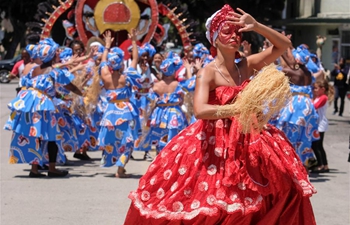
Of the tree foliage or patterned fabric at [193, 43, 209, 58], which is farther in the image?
the tree foliage

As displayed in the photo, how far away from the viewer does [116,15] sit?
18.7 m

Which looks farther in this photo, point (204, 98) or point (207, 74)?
point (207, 74)

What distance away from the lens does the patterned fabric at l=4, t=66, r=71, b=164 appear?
35.4 ft

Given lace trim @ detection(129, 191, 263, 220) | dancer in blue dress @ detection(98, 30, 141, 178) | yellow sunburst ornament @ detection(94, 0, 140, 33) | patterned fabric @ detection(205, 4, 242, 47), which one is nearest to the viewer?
lace trim @ detection(129, 191, 263, 220)

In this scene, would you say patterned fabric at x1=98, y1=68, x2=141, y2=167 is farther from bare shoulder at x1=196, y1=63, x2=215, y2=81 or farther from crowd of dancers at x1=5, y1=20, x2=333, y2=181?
bare shoulder at x1=196, y1=63, x2=215, y2=81

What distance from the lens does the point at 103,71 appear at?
11297 mm

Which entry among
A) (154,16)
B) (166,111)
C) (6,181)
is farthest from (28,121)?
(154,16)

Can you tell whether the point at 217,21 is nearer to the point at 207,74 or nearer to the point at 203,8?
the point at 207,74

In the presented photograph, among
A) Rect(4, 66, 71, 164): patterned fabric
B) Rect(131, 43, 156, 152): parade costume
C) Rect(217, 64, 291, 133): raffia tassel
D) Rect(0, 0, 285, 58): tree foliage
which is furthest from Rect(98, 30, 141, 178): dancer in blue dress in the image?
Rect(0, 0, 285, 58): tree foliage

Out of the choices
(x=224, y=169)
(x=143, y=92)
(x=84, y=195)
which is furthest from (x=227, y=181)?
(x=143, y=92)

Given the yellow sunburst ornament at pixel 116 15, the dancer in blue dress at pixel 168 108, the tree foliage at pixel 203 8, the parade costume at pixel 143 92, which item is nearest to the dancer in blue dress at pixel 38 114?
the parade costume at pixel 143 92

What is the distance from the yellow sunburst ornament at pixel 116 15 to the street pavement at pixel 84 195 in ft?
17.5

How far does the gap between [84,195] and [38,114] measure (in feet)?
5.35

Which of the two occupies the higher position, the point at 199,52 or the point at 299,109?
the point at 199,52
